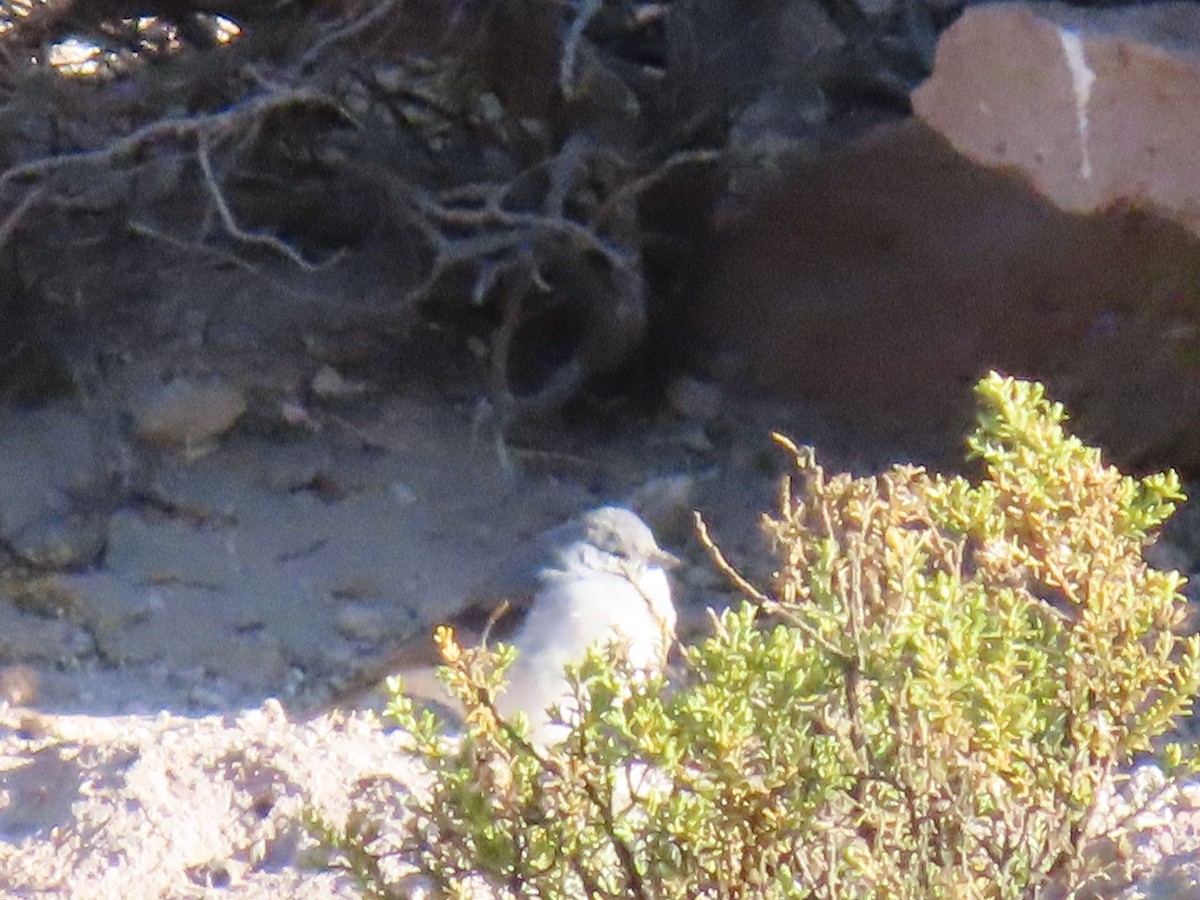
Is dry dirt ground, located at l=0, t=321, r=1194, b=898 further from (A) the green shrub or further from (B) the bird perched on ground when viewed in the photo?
(A) the green shrub

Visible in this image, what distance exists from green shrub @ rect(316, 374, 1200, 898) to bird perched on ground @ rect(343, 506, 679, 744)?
1.39 m

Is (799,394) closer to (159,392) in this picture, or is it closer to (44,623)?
(159,392)

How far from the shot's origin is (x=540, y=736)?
368 centimetres

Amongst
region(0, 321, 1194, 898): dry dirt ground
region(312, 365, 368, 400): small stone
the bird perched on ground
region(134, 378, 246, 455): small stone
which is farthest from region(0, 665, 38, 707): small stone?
region(312, 365, 368, 400): small stone

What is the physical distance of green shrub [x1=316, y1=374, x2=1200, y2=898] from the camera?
2.16m

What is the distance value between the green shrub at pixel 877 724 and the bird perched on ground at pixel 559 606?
1385mm

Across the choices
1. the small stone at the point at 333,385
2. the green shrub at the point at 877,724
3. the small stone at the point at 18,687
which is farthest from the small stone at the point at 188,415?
the green shrub at the point at 877,724

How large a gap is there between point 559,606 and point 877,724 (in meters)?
1.96

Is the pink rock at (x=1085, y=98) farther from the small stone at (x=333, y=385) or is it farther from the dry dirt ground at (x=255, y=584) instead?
the small stone at (x=333, y=385)

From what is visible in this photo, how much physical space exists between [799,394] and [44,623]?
2.28 m

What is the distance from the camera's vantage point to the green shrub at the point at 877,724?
216 cm

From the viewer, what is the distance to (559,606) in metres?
4.20

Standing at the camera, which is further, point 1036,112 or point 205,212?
point 205,212

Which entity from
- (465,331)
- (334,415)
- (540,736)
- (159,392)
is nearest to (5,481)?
(159,392)
